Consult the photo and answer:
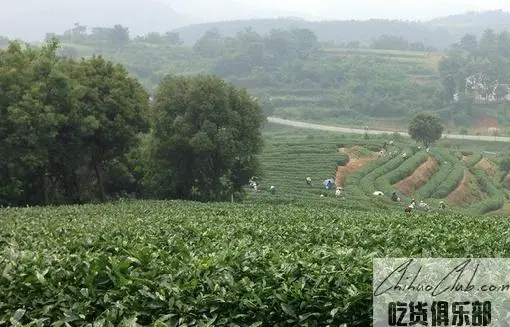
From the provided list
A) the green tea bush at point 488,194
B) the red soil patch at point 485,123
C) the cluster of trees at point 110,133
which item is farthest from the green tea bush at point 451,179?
the red soil patch at point 485,123

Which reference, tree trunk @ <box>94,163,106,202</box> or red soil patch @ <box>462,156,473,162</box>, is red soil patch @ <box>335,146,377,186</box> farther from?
tree trunk @ <box>94,163,106,202</box>

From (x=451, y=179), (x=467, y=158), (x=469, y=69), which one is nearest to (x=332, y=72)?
(x=469, y=69)

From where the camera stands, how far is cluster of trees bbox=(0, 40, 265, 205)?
30.2 metres

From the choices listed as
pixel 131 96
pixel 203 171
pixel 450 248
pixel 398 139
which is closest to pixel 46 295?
pixel 450 248

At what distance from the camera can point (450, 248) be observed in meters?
8.70

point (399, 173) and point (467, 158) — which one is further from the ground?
point (399, 173)

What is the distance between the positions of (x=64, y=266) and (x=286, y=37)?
177 meters

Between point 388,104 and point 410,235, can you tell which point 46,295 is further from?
point 388,104

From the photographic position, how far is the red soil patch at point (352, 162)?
5714cm

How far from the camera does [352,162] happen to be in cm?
6322

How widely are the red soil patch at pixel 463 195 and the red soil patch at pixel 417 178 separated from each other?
325cm

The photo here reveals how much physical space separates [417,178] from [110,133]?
33.9 metres

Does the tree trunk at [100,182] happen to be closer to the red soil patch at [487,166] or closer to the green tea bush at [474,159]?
the green tea bush at [474,159]

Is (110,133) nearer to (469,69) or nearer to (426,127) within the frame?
(426,127)
